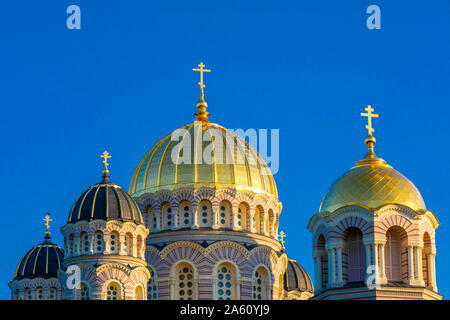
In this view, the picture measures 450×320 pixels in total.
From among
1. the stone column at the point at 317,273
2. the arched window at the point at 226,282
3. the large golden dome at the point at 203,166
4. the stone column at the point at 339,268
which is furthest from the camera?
the large golden dome at the point at 203,166

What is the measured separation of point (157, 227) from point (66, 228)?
24.6 feet

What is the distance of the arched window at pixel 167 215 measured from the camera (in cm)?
6438

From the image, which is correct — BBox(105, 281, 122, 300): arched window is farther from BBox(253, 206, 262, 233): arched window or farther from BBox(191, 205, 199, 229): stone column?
BBox(253, 206, 262, 233): arched window

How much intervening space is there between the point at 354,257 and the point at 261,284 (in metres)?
8.88

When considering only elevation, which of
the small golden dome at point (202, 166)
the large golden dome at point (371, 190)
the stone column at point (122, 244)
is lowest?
the stone column at point (122, 244)

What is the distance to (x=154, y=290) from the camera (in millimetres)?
63094

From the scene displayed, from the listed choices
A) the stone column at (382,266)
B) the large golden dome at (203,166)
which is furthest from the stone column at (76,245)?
the stone column at (382,266)

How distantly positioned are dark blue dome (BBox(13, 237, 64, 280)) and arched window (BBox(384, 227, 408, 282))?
59.6 feet

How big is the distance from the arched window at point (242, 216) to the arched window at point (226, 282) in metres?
2.35

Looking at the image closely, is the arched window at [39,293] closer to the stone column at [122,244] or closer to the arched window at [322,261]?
the stone column at [122,244]

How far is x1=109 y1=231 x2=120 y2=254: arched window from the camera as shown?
56844 millimetres

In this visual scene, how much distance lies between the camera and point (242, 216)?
64.8 m
